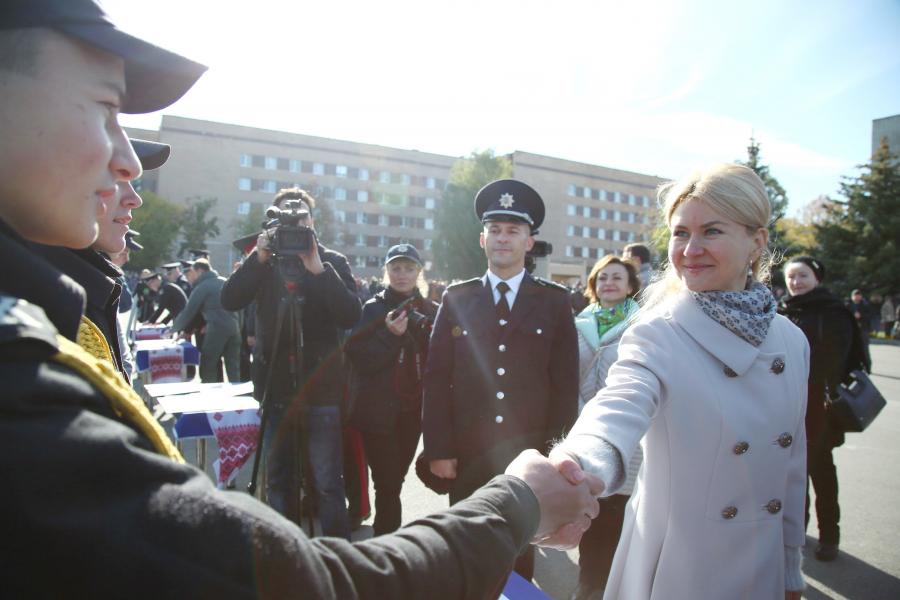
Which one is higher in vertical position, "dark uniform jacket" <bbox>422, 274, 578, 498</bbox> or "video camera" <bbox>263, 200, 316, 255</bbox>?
"video camera" <bbox>263, 200, 316, 255</bbox>

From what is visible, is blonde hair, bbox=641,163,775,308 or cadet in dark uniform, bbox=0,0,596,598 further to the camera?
blonde hair, bbox=641,163,775,308

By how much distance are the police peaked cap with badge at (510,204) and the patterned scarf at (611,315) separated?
1.01m

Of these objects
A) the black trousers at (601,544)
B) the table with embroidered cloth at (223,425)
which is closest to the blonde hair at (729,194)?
the black trousers at (601,544)

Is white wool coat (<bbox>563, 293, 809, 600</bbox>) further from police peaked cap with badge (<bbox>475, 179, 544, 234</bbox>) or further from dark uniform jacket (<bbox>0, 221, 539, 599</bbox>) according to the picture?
police peaked cap with badge (<bbox>475, 179, 544, 234</bbox>)

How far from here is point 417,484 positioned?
5.48 m

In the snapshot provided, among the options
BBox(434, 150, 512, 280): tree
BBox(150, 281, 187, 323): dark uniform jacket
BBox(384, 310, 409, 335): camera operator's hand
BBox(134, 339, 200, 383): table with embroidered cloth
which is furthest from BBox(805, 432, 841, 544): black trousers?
BBox(434, 150, 512, 280): tree

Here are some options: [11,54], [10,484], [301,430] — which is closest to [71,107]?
[11,54]

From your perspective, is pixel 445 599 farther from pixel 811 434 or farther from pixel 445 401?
pixel 811 434

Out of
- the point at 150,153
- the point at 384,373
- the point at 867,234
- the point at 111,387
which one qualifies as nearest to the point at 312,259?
the point at 384,373

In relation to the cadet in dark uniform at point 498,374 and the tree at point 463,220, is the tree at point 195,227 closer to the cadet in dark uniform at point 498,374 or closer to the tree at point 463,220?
the tree at point 463,220

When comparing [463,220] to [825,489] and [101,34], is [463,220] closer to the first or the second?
[825,489]

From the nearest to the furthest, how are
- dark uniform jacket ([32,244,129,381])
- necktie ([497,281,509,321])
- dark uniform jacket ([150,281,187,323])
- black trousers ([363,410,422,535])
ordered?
dark uniform jacket ([32,244,129,381]), necktie ([497,281,509,321]), black trousers ([363,410,422,535]), dark uniform jacket ([150,281,187,323])

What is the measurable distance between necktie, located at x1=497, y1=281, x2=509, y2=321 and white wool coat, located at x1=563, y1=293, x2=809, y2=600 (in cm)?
135

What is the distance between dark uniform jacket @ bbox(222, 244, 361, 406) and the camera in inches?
147
